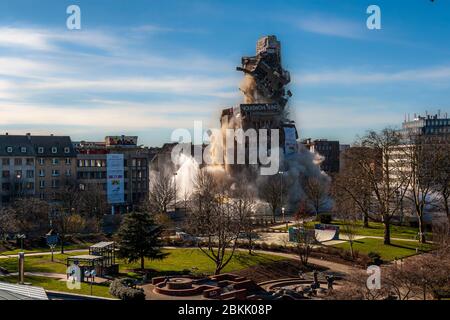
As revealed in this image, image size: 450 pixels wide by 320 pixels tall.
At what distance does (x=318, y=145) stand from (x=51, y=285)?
107866mm

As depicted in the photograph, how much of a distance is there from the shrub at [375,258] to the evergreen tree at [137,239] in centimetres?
1629

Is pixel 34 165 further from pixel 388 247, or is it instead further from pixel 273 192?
pixel 388 247

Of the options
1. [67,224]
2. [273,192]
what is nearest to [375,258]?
[67,224]

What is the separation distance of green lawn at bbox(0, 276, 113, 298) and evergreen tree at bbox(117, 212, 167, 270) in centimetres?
629

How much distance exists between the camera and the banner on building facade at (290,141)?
92.3 metres

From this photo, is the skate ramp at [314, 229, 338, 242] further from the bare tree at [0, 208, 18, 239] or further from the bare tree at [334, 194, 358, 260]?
the bare tree at [0, 208, 18, 239]

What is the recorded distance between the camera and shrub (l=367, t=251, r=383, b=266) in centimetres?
4284

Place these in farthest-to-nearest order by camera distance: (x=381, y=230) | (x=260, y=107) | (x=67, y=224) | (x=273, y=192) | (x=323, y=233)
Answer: (x=260, y=107) < (x=273, y=192) < (x=381, y=230) < (x=323, y=233) < (x=67, y=224)

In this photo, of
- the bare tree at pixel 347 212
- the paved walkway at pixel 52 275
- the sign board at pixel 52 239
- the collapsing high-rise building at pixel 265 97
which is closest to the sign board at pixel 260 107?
the collapsing high-rise building at pixel 265 97

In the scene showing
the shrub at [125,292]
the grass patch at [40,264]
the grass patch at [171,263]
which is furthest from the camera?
the grass patch at [171,263]

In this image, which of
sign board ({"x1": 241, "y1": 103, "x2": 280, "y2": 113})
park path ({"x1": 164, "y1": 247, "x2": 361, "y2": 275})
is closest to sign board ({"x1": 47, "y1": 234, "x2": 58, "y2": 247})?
park path ({"x1": 164, "y1": 247, "x2": 361, "y2": 275})

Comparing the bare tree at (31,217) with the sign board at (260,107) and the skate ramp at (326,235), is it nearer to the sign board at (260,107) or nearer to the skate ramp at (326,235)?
the skate ramp at (326,235)

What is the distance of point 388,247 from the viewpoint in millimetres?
49094

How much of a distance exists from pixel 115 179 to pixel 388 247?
46.7 meters
